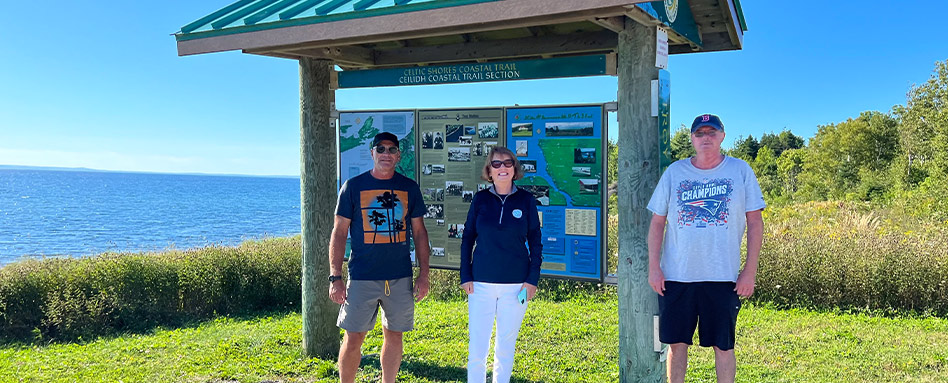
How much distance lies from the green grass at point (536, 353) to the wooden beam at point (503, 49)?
2797mm

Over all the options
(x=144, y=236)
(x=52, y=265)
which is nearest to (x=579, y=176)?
(x=52, y=265)

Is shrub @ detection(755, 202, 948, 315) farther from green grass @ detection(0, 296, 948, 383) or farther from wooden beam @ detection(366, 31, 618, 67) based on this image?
wooden beam @ detection(366, 31, 618, 67)

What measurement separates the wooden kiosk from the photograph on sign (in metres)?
0.53

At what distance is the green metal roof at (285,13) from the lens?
3.97m

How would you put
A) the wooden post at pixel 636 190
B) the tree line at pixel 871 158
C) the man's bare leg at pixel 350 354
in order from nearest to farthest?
the wooden post at pixel 636 190 < the man's bare leg at pixel 350 354 < the tree line at pixel 871 158

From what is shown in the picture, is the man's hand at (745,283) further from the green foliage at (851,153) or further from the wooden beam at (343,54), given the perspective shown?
the green foliage at (851,153)

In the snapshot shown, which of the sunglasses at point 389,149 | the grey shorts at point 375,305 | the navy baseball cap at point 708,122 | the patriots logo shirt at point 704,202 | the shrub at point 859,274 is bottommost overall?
the shrub at point 859,274

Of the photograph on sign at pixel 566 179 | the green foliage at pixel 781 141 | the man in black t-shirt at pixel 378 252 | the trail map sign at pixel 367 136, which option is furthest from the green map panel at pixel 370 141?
the green foliage at pixel 781 141

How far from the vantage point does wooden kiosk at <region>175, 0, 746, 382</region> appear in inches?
156

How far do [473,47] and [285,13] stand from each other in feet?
5.92

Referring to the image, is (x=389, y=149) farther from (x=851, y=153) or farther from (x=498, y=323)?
(x=851, y=153)

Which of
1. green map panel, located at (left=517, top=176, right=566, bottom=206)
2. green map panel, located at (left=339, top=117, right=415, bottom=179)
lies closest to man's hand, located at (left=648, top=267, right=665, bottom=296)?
green map panel, located at (left=517, top=176, right=566, bottom=206)

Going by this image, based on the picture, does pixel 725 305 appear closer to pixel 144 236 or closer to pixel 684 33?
pixel 684 33

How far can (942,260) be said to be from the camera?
7.79 meters
